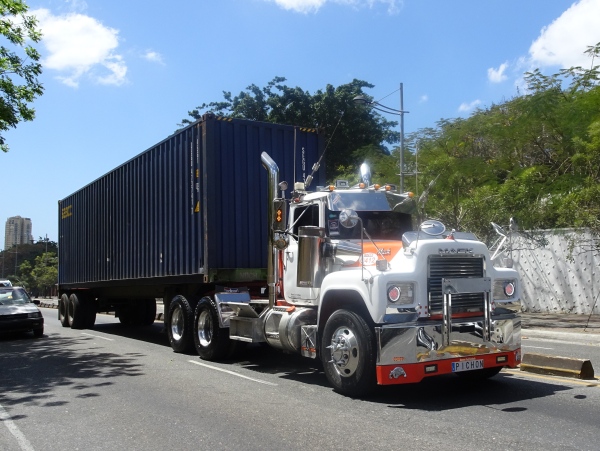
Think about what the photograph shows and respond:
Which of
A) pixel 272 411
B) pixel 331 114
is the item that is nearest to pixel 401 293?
pixel 272 411

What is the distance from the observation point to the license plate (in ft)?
22.5

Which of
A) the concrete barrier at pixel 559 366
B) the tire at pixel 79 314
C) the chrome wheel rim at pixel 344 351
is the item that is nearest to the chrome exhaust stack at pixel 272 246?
the chrome wheel rim at pixel 344 351

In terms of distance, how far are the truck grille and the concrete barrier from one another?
189cm

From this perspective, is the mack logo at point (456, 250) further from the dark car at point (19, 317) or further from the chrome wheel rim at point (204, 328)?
the dark car at point (19, 317)

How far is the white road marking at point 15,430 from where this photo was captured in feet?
18.6

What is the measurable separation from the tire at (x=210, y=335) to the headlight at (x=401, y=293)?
4397 millimetres

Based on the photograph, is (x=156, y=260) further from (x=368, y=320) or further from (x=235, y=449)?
(x=235, y=449)

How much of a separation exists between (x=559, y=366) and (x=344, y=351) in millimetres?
3155

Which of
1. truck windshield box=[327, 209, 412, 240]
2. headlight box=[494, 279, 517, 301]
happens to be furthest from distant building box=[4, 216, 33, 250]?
headlight box=[494, 279, 517, 301]

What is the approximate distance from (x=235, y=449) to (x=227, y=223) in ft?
19.9

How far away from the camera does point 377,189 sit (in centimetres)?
888

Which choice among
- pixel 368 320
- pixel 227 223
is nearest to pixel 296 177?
pixel 227 223

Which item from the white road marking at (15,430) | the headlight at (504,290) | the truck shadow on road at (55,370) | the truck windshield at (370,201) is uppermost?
the truck windshield at (370,201)

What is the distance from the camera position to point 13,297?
17422 millimetres
